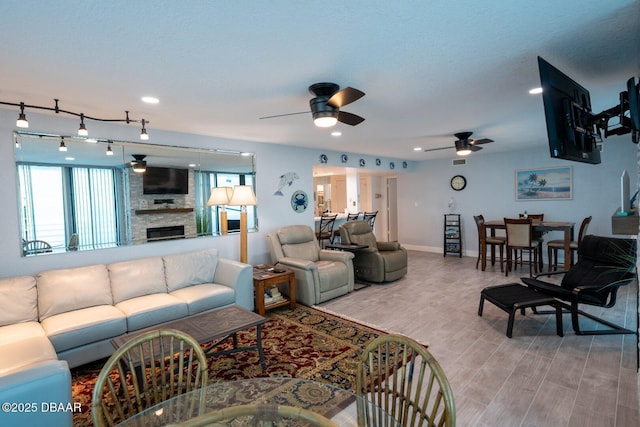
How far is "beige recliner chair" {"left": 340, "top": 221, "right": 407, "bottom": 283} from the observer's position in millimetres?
5152

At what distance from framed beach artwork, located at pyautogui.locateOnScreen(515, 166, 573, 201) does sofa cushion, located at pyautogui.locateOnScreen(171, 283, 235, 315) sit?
6189mm

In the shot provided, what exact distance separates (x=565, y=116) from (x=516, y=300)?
2.00 m

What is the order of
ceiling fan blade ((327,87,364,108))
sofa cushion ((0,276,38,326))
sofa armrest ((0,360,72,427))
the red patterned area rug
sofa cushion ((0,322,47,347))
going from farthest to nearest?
1. sofa cushion ((0,276,38,326))
2. the red patterned area rug
3. sofa cushion ((0,322,47,347))
4. ceiling fan blade ((327,87,364,108))
5. sofa armrest ((0,360,72,427))

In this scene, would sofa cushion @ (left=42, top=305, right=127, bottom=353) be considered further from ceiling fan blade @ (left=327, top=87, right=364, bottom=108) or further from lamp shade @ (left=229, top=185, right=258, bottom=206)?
ceiling fan blade @ (left=327, top=87, right=364, bottom=108)

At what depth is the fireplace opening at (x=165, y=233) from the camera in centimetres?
392

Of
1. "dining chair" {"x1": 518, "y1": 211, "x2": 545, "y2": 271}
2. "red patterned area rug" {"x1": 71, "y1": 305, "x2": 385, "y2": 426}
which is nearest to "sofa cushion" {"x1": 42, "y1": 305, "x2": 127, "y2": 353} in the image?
"red patterned area rug" {"x1": 71, "y1": 305, "x2": 385, "y2": 426}

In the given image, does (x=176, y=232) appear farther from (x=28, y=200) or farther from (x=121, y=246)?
(x=28, y=200)

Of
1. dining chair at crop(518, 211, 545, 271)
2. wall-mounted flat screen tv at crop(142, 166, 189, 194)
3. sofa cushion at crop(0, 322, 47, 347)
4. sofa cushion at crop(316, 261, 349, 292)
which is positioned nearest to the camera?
sofa cushion at crop(0, 322, 47, 347)

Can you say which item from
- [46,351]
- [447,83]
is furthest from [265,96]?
[46,351]

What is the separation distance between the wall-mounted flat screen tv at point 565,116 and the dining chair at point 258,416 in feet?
6.27

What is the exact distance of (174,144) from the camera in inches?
163

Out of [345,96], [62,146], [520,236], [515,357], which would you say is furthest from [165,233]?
[520,236]

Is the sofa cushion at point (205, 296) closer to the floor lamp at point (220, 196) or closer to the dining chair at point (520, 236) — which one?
the floor lamp at point (220, 196)

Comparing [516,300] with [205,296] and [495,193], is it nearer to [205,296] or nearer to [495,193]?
[205,296]
